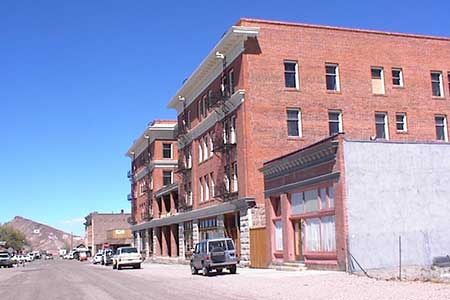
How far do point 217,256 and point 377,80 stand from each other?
18.9 meters

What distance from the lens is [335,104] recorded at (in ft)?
133

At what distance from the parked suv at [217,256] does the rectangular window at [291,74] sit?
42.6 ft

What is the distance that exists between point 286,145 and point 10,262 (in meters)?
43.4

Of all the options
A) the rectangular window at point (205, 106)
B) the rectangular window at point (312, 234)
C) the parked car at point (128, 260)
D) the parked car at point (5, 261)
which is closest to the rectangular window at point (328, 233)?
the rectangular window at point (312, 234)

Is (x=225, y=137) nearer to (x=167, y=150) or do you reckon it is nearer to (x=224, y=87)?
(x=224, y=87)

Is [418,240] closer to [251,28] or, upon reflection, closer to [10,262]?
[251,28]

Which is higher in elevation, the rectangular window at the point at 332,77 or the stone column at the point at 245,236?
the rectangular window at the point at 332,77

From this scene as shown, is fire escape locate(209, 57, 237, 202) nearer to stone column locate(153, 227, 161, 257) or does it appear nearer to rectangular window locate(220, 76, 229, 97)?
rectangular window locate(220, 76, 229, 97)

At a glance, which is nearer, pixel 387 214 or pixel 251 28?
pixel 387 214

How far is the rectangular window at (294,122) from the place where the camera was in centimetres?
3953

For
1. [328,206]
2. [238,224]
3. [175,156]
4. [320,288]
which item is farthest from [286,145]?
[175,156]

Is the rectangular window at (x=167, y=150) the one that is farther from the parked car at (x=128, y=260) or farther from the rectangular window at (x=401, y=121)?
the rectangular window at (x=401, y=121)

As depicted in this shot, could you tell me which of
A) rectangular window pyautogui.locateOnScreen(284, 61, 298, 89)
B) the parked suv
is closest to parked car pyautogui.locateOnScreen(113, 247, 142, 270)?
the parked suv

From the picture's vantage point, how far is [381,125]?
138ft
